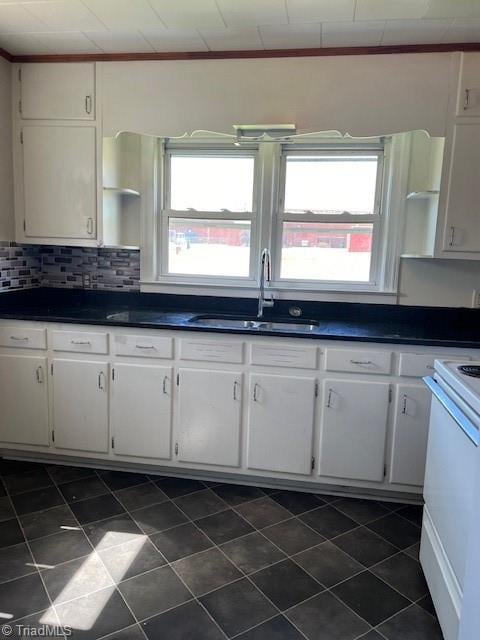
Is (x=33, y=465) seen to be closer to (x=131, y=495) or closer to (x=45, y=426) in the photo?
(x=45, y=426)

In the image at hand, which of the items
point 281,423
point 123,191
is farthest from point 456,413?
point 123,191

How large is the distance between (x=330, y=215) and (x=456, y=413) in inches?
69.6

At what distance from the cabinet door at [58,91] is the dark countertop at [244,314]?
1.12m

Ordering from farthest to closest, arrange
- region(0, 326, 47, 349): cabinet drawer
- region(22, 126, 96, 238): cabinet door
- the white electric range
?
region(22, 126, 96, 238): cabinet door, region(0, 326, 47, 349): cabinet drawer, the white electric range

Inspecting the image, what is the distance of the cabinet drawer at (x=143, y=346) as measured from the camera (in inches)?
101

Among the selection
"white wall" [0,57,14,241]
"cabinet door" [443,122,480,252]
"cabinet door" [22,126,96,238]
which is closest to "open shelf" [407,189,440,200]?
"cabinet door" [443,122,480,252]

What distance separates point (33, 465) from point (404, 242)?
2634 millimetres

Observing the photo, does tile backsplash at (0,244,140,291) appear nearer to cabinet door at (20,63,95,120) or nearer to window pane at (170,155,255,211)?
window pane at (170,155,255,211)

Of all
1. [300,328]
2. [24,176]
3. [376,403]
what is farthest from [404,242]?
[24,176]

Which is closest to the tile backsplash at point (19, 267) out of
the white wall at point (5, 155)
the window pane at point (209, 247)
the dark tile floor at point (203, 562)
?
the white wall at point (5, 155)

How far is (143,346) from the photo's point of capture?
8.46 feet

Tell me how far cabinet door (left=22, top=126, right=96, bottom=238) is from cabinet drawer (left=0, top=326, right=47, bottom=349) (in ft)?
2.05

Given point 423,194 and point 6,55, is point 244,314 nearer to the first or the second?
point 423,194

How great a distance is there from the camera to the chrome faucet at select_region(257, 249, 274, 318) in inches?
113
